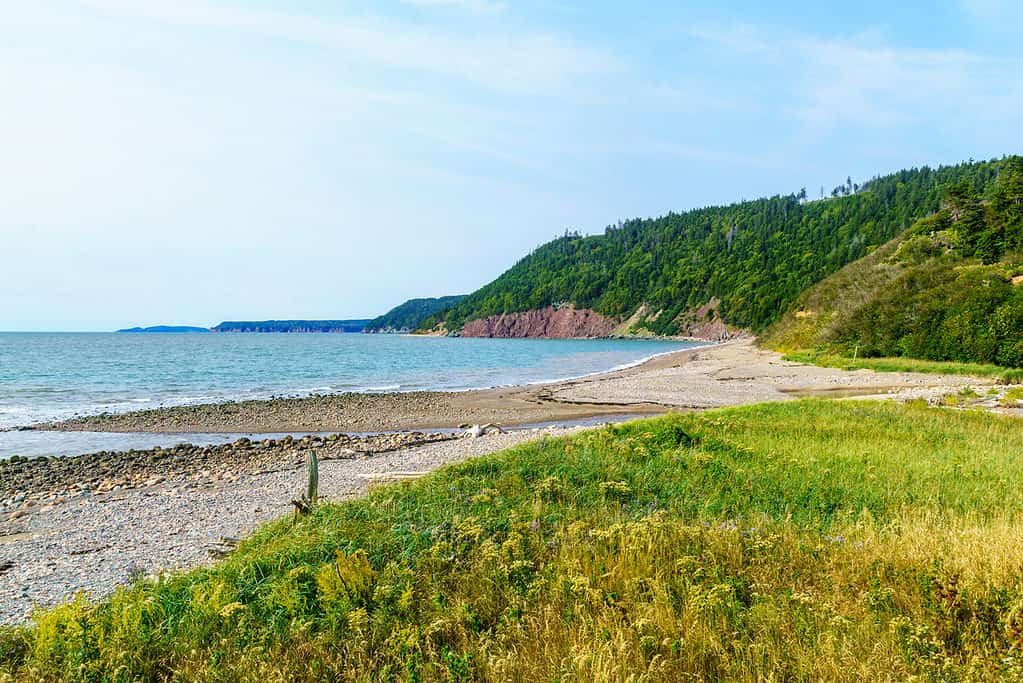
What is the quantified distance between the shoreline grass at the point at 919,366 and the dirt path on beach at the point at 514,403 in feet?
3.35

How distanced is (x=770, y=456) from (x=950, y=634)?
7.59 metres

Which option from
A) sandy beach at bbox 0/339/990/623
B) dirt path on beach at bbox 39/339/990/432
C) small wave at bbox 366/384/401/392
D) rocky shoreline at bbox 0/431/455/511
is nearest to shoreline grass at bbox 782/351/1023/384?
dirt path on beach at bbox 39/339/990/432

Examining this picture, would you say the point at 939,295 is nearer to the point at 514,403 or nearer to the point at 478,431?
the point at 514,403

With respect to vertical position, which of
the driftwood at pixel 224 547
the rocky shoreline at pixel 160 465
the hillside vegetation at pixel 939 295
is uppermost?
the hillside vegetation at pixel 939 295

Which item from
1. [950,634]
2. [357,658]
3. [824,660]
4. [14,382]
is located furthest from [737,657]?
[14,382]

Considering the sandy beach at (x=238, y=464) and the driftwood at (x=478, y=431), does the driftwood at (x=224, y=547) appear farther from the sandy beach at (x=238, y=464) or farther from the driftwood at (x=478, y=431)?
the driftwood at (x=478, y=431)

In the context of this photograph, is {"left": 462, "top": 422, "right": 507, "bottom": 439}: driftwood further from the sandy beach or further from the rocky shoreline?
the rocky shoreline

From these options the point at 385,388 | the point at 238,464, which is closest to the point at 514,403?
the point at 385,388

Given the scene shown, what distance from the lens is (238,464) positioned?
19.5 metres

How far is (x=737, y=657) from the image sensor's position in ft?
16.5

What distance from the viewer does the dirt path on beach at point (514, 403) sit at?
28.5 meters

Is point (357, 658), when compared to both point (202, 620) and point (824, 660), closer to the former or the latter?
point (202, 620)

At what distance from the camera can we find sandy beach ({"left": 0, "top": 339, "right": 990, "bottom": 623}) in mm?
10508

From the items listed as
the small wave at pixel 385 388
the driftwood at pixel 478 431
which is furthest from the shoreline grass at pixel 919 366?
the small wave at pixel 385 388
